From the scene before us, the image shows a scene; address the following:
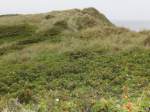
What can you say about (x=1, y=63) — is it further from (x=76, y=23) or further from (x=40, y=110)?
(x=40, y=110)

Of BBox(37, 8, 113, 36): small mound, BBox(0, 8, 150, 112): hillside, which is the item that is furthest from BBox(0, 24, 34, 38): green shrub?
BBox(37, 8, 113, 36): small mound

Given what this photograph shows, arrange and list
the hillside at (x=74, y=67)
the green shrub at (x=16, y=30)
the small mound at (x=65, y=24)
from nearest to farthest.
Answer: the hillside at (x=74, y=67) < the small mound at (x=65, y=24) < the green shrub at (x=16, y=30)

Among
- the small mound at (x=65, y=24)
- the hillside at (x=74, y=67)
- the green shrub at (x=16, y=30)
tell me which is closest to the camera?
the hillside at (x=74, y=67)

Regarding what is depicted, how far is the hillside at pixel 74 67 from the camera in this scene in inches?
374

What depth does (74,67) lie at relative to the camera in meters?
22.5

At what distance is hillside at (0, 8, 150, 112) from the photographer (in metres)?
9.51

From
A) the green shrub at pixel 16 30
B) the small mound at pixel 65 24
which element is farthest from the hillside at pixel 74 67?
the green shrub at pixel 16 30

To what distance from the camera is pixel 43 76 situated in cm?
2125

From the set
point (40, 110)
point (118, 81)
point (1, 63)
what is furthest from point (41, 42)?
point (40, 110)

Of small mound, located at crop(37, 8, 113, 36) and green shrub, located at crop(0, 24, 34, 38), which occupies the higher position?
small mound, located at crop(37, 8, 113, 36)

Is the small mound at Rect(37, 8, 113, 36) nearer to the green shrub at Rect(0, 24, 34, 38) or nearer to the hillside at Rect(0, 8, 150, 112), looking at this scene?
the hillside at Rect(0, 8, 150, 112)

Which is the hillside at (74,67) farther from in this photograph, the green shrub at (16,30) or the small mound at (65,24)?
the green shrub at (16,30)

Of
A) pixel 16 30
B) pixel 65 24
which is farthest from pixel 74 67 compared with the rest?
pixel 16 30

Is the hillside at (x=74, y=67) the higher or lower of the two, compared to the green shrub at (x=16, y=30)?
higher
